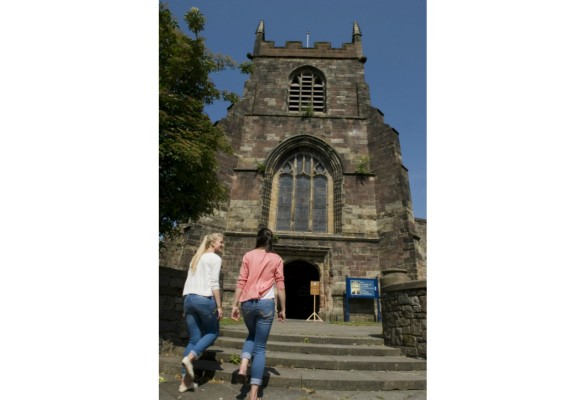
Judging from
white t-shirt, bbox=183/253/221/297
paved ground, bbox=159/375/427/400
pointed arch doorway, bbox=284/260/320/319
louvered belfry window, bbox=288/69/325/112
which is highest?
louvered belfry window, bbox=288/69/325/112

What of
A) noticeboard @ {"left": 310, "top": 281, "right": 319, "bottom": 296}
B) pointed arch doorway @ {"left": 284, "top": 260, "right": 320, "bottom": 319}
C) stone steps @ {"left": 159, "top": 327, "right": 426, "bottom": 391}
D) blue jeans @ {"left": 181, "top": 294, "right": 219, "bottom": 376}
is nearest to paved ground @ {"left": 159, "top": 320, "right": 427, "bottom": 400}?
stone steps @ {"left": 159, "top": 327, "right": 426, "bottom": 391}

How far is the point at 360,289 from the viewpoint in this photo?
12414 millimetres

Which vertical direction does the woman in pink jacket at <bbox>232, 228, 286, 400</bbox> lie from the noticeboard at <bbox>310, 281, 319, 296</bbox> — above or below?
above

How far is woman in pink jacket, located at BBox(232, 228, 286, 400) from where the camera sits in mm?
3305

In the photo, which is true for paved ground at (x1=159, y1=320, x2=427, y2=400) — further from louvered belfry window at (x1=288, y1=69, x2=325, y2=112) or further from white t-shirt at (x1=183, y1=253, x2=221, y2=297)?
louvered belfry window at (x1=288, y1=69, x2=325, y2=112)

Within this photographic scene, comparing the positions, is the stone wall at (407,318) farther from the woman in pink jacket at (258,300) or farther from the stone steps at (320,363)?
the woman in pink jacket at (258,300)

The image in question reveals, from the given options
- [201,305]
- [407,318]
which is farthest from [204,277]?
[407,318]

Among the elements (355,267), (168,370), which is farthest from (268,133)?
(168,370)

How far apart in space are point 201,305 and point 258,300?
673 millimetres

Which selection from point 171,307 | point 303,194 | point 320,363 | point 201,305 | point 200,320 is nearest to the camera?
point 201,305

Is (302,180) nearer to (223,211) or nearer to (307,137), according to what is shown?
(307,137)

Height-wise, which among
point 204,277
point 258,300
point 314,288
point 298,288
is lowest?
point 298,288

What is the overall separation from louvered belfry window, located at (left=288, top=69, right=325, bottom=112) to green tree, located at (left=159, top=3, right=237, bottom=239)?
418 inches

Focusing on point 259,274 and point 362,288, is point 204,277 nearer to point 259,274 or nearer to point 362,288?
point 259,274
